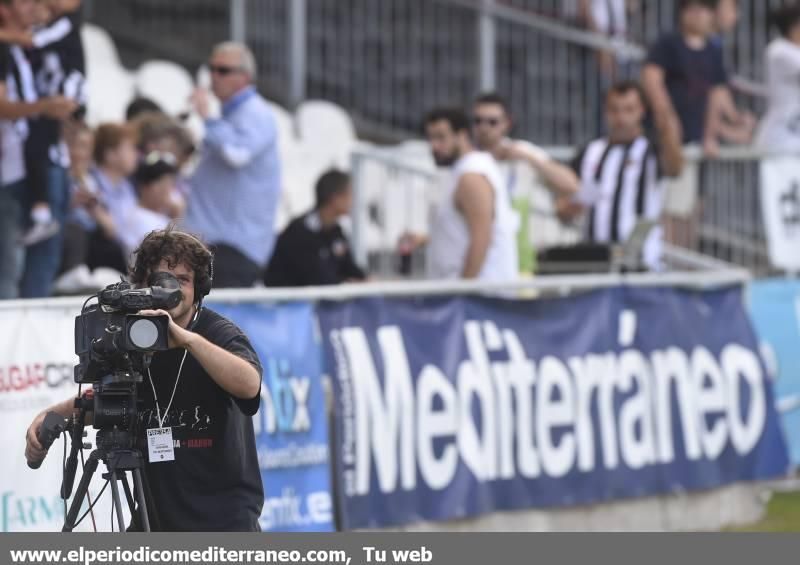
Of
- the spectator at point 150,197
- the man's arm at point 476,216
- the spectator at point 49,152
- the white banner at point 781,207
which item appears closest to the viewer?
the spectator at point 49,152

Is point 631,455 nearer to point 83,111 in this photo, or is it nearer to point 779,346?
point 779,346

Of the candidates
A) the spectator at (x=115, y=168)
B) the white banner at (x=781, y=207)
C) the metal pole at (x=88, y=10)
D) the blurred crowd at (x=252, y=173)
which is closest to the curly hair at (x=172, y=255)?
the blurred crowd at (x=252, y=173)

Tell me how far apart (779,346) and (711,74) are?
270 centimetres

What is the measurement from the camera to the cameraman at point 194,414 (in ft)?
20.3

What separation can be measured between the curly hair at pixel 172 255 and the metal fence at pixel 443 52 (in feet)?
35.7

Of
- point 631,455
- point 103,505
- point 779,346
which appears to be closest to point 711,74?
point 779,346

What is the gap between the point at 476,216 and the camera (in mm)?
11477

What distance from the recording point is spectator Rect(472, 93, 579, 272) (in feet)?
41.3

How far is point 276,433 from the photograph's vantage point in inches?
372

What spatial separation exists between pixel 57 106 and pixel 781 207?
5891mm

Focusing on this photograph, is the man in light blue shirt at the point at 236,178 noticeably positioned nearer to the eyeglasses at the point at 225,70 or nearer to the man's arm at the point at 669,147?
the eyeglasses at the point at 225,70

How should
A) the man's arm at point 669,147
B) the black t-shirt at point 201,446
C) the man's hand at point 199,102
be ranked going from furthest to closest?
the man's arm at point 669,147 < the man's hand at point 199,102 < the black t-shirt at point 201,446

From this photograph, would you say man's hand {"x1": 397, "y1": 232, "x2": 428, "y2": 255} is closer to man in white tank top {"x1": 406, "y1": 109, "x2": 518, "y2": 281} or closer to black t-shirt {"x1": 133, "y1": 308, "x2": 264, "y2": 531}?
man in white tank top {"x1": 406, "y1": 109, "x2": 518, "y2": 281}

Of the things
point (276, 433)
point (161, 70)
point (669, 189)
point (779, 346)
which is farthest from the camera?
point (161, 70)
